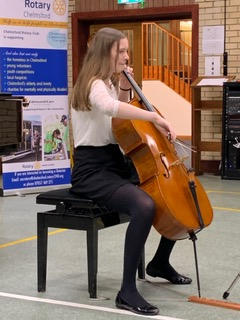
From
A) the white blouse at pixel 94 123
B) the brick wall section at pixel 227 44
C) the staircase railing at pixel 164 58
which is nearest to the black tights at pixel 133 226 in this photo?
the white blouse at pixel 94 123

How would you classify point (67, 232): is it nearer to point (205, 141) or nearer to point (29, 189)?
point (29, 189)

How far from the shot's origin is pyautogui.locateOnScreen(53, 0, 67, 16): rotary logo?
691cm

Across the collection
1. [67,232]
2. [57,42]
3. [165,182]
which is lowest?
[67,232]

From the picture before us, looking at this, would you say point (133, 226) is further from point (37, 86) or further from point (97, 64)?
point (37, 86)

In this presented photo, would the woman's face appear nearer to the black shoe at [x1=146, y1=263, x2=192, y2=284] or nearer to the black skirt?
the black skirt

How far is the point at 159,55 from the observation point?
12.6 meters

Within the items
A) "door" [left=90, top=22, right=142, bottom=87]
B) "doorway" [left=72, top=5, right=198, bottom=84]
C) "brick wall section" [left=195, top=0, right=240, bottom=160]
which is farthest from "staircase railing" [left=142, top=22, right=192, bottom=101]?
"brick wall section" [left=195, top=0, right=240, bottom=160]

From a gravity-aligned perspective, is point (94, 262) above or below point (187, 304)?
above

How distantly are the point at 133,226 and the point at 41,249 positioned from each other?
623mm

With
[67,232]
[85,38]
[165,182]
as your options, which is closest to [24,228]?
[67,232]

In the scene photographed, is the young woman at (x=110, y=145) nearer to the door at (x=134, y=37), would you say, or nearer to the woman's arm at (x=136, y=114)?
the woman's arm at (x=136, y=114)

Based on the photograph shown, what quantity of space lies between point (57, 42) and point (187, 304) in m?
4.34

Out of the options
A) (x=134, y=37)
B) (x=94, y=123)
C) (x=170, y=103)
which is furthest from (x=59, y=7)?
(x=170, y=103)

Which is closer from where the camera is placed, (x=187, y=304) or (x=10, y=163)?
(x=187, y=304)
